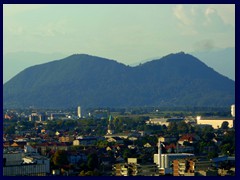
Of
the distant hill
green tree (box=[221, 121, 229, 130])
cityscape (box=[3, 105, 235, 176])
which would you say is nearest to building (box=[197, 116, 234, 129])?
cityscape (box=[3, 105, 235, 176])

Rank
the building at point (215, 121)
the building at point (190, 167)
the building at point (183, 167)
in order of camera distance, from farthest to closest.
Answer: the building at point (215, 121) → the building at point (183, 167) → the building at point (190, 167)

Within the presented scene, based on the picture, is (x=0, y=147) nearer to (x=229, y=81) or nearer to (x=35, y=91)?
(x=35, y=91)

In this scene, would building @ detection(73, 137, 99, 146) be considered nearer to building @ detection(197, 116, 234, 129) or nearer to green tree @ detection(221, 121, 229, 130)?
green tree @ detection(221, 121, 229, 130)

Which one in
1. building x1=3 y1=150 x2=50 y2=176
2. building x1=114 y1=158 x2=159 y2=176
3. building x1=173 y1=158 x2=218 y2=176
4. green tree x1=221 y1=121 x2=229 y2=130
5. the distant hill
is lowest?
building x1=114 y1=158 x2=159 y2=176

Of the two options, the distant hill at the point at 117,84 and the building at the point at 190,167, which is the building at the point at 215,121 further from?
the distant hill at the point at 117,84

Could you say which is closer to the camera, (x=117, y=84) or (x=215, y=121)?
(x=215, y=121)

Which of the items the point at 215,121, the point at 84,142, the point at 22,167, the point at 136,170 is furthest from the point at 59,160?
the point at 215,121

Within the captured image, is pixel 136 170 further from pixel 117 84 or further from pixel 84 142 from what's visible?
pixel 117 84

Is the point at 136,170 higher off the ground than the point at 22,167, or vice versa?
the point at 22,167

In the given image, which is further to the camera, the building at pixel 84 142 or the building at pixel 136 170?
the building at pixel 84 142

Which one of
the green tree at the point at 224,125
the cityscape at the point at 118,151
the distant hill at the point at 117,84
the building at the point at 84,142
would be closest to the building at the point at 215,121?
the cityscape at the point at 118,151
